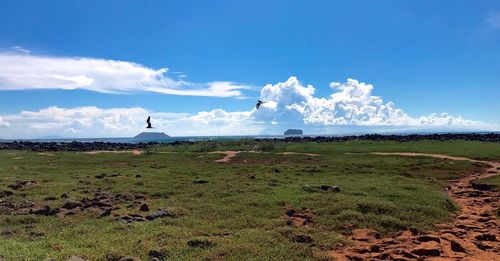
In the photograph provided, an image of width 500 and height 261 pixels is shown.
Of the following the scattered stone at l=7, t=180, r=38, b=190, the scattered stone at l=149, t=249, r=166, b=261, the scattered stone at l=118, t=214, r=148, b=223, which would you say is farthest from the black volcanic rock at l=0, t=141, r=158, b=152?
the scattered stone at l=149, t=249, r=166, b=261

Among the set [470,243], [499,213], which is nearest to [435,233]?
[470,243]

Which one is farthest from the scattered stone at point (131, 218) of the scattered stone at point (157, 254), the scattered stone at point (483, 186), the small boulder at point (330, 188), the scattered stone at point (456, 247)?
the scattered stone at point (483, 186)

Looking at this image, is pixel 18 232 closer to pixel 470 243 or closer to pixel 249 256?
pixel 249 256

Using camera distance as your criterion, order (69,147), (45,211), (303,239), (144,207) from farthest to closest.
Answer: (69,147) < (144,207) < (45,211) < (303,239)

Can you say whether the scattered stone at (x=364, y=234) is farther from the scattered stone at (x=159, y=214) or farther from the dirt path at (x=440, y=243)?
the scattered stone at (x=159, y=214)

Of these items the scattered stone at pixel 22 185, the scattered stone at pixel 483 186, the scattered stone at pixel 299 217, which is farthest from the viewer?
the scattered stone at pixel 483 186

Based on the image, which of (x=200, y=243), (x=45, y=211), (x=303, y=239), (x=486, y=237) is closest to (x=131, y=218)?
(x=45, y=211)

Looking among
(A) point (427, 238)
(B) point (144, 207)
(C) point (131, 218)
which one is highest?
(B) point (144, 207)

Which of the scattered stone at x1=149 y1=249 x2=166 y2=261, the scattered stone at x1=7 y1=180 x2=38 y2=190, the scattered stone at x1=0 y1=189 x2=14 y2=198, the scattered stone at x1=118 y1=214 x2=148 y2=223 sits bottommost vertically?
the scattered stone at x1=149 y1=249 x2=166 y2=261

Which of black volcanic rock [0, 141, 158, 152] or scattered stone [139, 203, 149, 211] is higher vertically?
black volcanic rock [0, 141, 158, 152]

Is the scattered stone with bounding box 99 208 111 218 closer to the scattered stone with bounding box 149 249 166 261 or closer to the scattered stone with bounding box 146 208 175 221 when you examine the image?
the scattered stone with bounding box 146 208 175 221

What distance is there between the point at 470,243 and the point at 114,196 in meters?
18.9

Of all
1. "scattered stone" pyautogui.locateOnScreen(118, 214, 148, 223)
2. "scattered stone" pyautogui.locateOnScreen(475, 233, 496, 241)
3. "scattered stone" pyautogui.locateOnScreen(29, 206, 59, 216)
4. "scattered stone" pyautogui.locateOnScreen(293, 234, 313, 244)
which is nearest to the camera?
"scattered stone" pyautogui.locateOnScreen(293, 234, 313, 244)

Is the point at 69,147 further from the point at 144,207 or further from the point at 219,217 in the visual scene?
the point at 219,217
